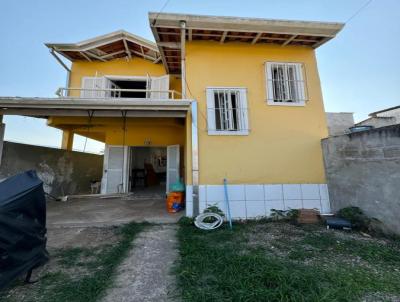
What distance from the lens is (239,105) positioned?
4836mm

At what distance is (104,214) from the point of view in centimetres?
487

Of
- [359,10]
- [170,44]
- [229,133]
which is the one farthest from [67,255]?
[359,10]

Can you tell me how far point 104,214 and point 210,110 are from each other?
12.6 ft

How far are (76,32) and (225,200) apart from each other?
818 cm

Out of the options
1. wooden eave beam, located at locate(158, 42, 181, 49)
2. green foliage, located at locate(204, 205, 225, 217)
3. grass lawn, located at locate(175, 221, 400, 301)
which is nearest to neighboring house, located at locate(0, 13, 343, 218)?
wooden eave beam, located at locate(158, 42, 181, 49)

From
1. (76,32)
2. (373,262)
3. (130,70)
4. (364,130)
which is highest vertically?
(76,32)

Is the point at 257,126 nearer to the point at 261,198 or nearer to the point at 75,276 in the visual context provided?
the point at 261,198

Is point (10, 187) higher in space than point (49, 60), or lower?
lower

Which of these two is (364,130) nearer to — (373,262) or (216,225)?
(373,262)

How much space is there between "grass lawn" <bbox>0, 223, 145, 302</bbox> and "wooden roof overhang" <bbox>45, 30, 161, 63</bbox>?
678 cm

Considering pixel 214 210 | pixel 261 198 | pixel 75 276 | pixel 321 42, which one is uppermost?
pixel 321 42

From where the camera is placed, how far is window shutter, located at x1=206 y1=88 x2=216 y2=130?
15.3 ft

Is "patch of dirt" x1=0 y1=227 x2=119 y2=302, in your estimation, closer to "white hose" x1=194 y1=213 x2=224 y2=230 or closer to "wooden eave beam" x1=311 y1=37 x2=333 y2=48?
"white hose" x1=194 y1=213 x2=224 y2=230

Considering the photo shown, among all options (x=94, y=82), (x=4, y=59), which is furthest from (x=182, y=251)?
(x=4, y=59)
